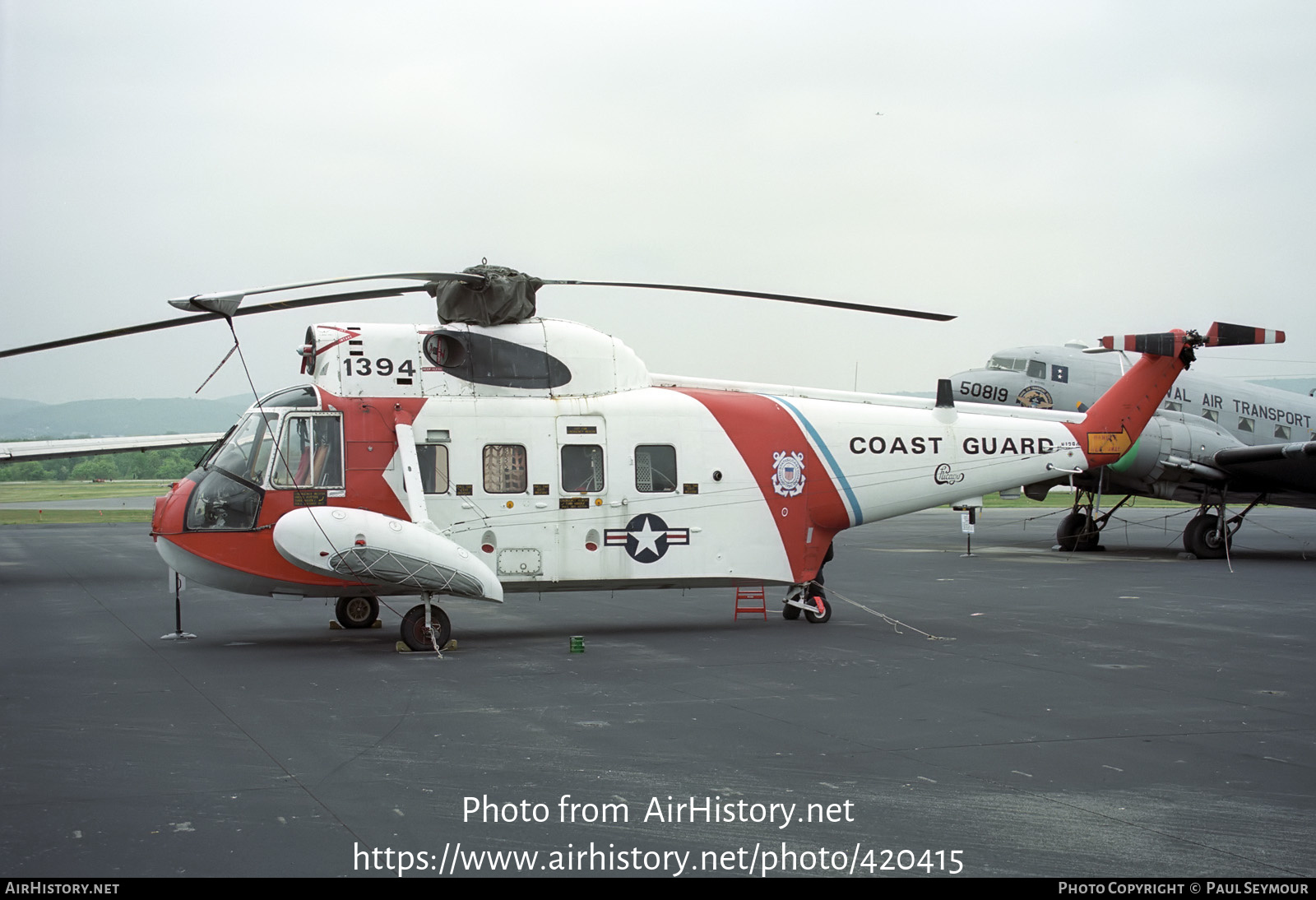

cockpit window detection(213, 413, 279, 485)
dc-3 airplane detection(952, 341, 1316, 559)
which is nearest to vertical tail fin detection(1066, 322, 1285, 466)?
dc-3 airplane detection(952, 341, 1316, 559)

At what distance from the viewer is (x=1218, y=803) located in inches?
249

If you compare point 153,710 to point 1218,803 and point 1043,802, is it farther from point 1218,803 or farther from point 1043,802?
point 1218,803

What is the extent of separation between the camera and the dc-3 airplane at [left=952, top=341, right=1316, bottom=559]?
2462 centimetres

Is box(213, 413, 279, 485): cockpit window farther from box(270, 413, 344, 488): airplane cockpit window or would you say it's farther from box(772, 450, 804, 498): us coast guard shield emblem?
box(772, 450, 804, 498): us coast guard shield emblem

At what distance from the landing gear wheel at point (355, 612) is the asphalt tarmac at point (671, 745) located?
0.43 meters

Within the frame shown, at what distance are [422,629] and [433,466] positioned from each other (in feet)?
6.68

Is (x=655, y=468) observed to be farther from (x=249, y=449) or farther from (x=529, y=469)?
(x=249, y=449)

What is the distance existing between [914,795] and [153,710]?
623 cm

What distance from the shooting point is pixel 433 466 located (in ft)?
43.1

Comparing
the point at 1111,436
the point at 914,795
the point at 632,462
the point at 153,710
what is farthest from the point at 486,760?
the point at 1111,436

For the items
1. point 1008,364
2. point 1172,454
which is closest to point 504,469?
point 1008,364

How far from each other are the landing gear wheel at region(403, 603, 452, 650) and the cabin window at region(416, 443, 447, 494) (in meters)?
1.52

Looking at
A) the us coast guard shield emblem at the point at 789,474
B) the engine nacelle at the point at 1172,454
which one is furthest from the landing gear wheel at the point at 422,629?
the engine nacelle at the point at 1172,454

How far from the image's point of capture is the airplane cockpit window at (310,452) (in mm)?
12695
